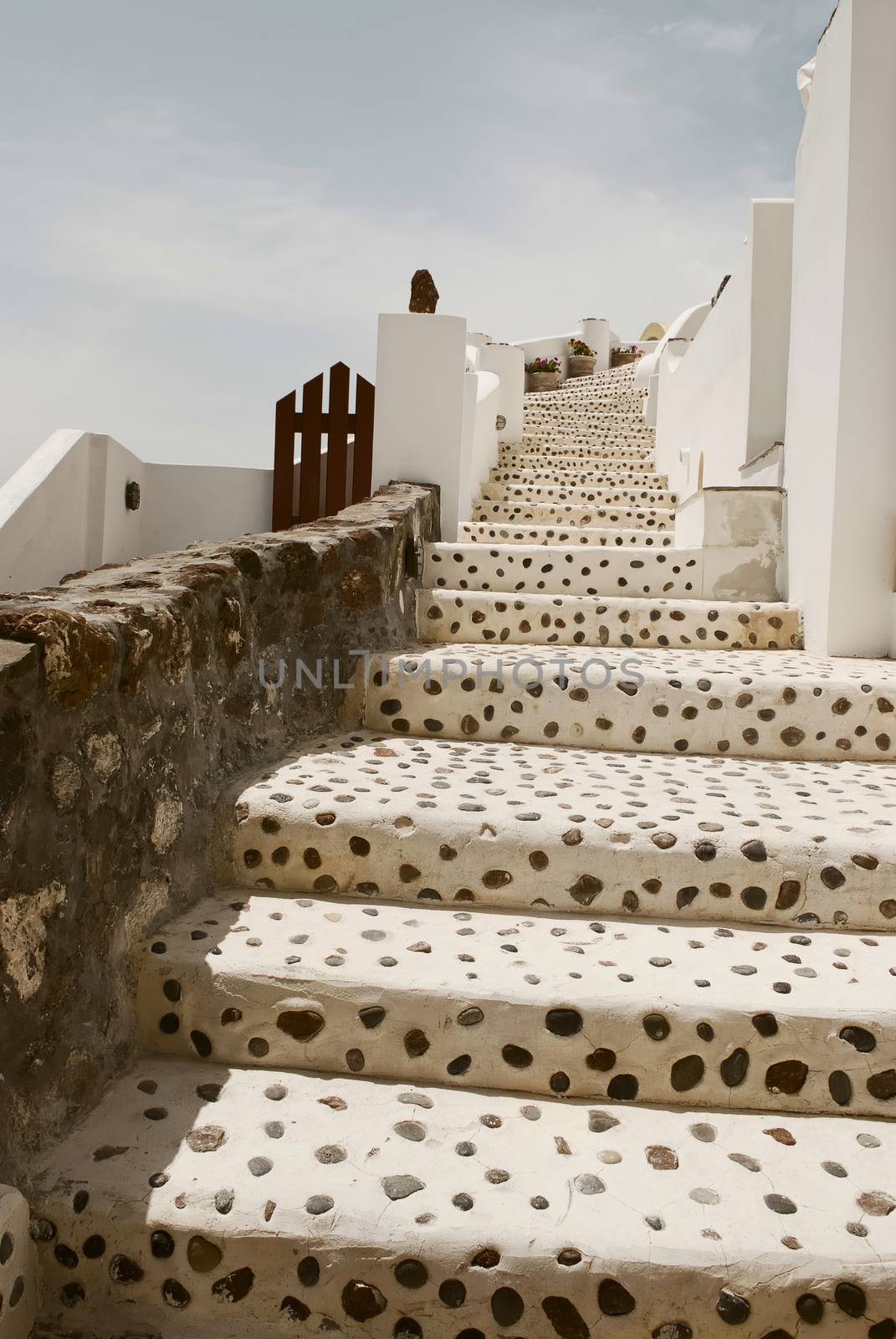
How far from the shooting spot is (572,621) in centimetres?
348

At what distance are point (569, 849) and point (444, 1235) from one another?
2.62 feet

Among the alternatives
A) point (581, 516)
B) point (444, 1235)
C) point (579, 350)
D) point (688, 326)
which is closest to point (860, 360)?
point (581, 516)

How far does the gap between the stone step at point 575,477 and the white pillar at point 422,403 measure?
2256 millimetres

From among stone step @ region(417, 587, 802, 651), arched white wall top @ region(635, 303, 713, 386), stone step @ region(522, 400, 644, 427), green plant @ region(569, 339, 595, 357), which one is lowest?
stone step @ region(417, 587, 802, 651)

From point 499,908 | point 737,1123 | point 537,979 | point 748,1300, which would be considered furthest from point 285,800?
point 748,1300

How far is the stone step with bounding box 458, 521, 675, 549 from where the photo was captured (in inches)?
182

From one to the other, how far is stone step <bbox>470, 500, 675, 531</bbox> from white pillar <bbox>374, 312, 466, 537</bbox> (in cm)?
102

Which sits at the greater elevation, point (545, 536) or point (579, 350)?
point (579, 350)

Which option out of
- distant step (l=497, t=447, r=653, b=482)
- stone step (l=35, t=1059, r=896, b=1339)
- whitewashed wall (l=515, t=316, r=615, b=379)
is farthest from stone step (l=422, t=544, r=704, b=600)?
Answer: whitewashed wall (l=515, t=316, r=615, b=379)

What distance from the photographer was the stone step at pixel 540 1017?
1486mm

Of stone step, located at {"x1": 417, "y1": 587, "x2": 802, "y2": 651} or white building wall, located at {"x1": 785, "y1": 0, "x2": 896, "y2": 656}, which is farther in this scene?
→ stone step, located at {"x1": 417, "y1": 587, "x2": 802, "y2": 651}

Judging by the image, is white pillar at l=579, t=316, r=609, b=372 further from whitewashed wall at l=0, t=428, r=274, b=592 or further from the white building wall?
the white building wall

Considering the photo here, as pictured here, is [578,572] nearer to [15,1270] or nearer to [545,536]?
[545,536]

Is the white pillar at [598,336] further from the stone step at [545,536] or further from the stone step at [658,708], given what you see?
the stone step at [658,708]
